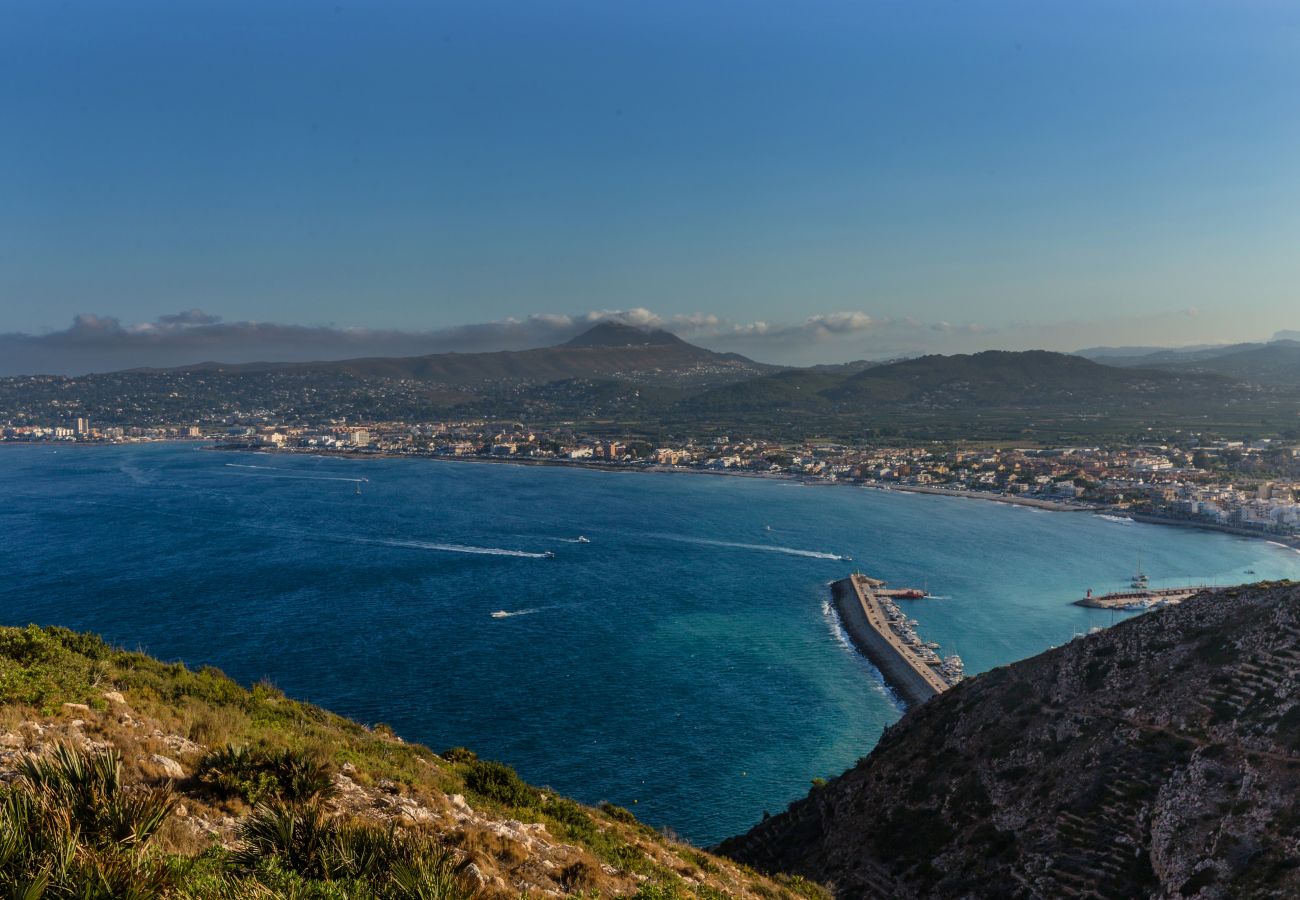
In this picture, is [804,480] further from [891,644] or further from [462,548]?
[891,644]

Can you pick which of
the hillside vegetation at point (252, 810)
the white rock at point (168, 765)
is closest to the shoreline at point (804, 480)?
the hillside vegetation at point (252, 810)

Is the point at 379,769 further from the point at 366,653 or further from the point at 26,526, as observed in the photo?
the point at 26,526

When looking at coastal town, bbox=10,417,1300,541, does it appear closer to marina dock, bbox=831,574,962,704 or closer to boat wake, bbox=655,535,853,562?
boat wake, bbox=655,535,853,562

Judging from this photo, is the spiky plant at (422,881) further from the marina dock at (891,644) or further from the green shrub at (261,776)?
the marina dock at (891,644)

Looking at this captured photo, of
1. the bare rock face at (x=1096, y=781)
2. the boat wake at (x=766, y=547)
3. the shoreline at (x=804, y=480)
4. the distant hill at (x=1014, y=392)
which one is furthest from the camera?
the distant hill at (x=1014, y=392)

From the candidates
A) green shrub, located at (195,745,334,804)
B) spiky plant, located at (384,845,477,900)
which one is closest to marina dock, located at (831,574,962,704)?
green shrub, located at (195,745,334,804)
